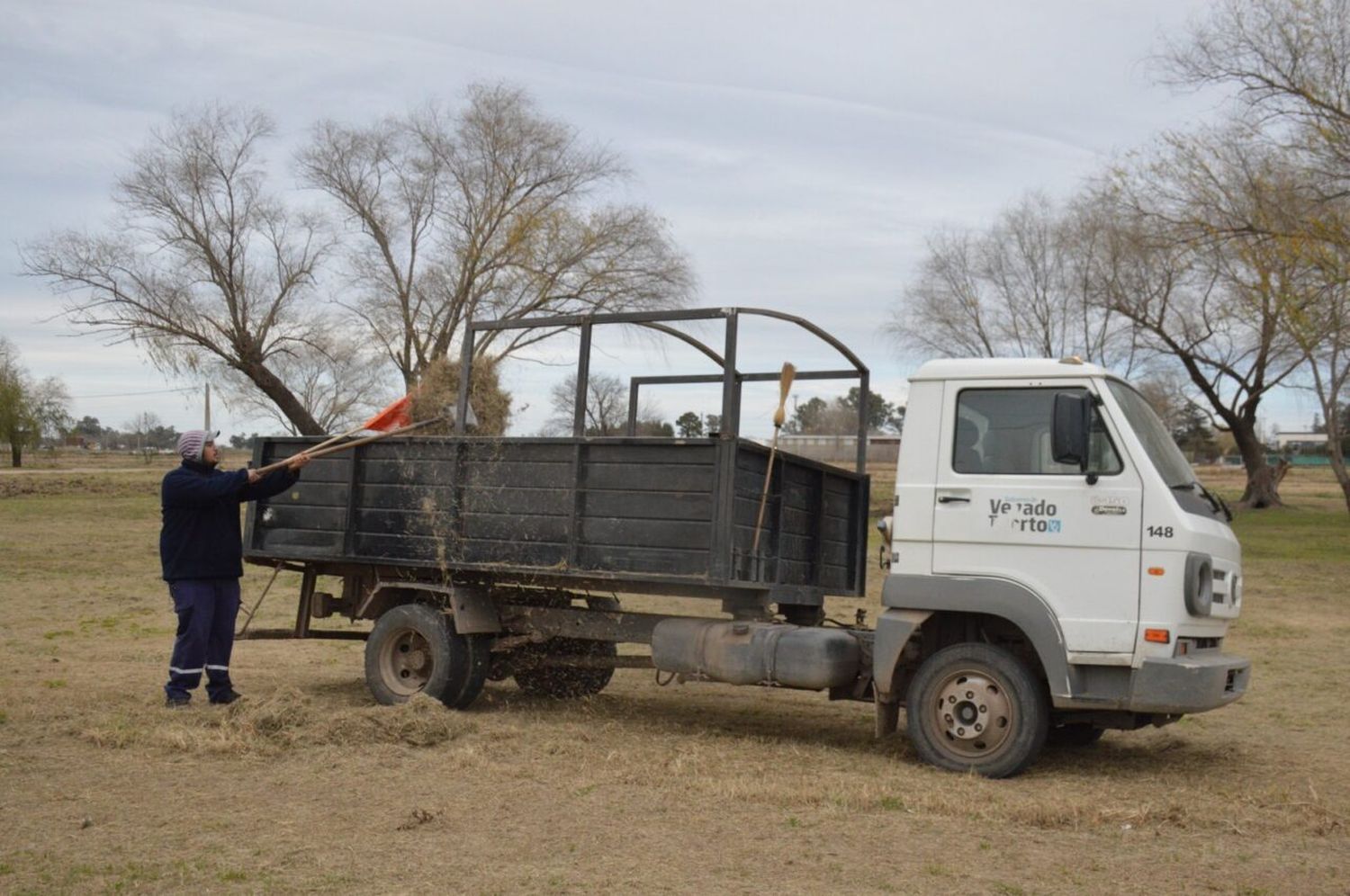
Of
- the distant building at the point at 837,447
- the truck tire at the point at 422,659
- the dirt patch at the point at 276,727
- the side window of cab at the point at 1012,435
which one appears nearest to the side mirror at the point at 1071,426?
the side window of cab at the point at 1012,435

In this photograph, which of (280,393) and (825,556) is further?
(280,393)

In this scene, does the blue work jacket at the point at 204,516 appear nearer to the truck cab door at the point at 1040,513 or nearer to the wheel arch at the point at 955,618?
the wheel arch at the point at 955,618

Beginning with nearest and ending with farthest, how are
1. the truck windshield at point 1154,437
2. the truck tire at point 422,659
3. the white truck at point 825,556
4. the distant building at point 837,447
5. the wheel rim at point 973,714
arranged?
the white truck at point 825,556 < the truck windshield at point 1154,437 < the wheel rim at point 973,714 < the distant building at point 837,447 < the truck tire at point 422,659

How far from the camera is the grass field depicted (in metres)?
5.64

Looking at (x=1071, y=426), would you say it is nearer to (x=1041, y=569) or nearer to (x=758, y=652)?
(x=1041, y=569)

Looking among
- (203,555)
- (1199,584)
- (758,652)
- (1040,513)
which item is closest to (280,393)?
(203,555)

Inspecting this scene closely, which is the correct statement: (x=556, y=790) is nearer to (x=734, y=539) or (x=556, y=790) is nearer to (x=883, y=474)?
(x=734, y=539)

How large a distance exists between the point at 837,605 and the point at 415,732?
8076 millimetres

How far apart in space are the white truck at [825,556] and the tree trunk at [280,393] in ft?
75.5

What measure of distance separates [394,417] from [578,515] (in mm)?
2210

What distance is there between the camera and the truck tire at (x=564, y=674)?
399 inches

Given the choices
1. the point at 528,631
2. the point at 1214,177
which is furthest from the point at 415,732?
the point at 1214,177

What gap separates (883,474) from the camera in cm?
941

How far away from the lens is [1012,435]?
7.68 meters
